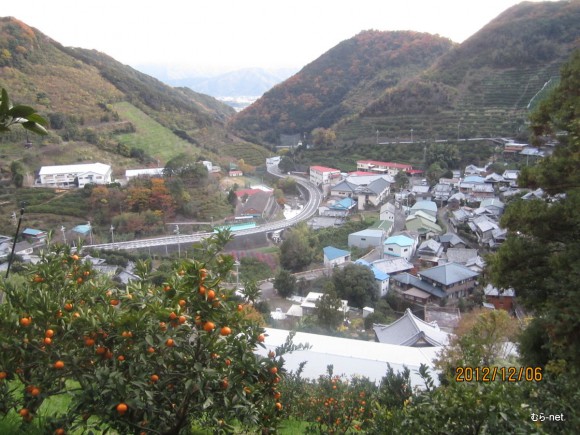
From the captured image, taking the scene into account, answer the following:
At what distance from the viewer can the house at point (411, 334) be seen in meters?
→ 7.09

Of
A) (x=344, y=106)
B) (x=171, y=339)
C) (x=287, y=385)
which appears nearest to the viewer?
(x=171, y=339)

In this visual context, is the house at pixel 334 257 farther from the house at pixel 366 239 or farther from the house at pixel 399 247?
the house at pixel 366 239

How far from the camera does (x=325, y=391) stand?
3484 millimetres

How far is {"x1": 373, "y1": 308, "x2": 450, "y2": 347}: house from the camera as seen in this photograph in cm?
709

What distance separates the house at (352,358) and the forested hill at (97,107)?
16.4m

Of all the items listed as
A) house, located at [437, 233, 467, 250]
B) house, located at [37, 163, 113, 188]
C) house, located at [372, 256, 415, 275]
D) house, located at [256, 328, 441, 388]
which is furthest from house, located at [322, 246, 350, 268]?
house, located at [37, 163, 113, 188]

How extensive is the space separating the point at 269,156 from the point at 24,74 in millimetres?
13929

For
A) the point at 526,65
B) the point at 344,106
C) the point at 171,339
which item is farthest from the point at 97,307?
the point at 344,106

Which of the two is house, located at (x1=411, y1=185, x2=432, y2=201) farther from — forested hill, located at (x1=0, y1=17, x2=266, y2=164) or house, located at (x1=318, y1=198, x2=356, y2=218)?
forested hill, located at (x1=0, y1=17, x2=266, y2=164)

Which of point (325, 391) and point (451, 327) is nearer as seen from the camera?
point (325, 391)

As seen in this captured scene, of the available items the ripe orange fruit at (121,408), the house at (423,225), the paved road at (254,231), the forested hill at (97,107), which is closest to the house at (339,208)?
the paved road at (254,231)

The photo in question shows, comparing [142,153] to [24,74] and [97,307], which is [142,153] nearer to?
[24,74]

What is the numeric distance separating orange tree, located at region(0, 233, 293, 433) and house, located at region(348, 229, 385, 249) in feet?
41.3

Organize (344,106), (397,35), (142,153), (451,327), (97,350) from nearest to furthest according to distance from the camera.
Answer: (97,350), (451,327), (142,153), (344,106), (397,35)
